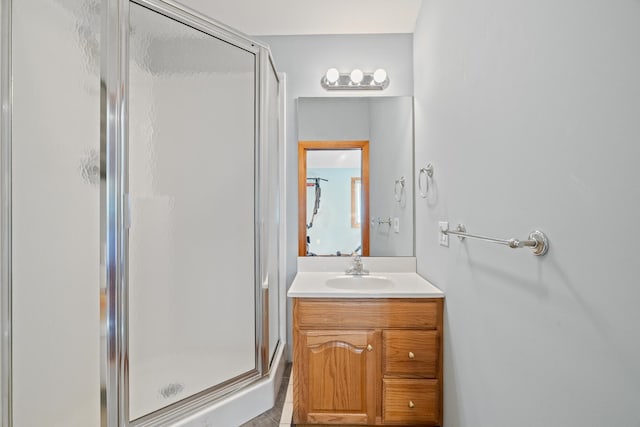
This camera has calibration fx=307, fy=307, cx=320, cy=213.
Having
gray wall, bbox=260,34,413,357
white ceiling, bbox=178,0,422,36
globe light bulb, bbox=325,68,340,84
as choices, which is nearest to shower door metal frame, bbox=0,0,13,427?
white ceiling, bbox=178,0,422,36

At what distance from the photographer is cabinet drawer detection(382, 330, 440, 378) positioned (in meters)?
1.53

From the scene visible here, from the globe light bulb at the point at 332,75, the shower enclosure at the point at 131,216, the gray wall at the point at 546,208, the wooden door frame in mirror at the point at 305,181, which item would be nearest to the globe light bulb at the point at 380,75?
the globe light bulb at the point at 332,75

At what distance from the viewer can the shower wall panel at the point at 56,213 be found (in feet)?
3.43

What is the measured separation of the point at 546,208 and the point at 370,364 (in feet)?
3.62

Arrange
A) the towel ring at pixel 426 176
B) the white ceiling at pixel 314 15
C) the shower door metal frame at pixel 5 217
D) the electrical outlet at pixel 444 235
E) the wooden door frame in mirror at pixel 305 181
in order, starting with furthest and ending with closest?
the wooden door frame in mirror at pixel 305 181 < the white ceiling at pixel 314 15 < the towel ring at pixel 426 176 < the electrical outlet at pixel 444 235 < the shower door metal frame at pixel 5 217

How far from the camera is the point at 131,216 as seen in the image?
1277mm

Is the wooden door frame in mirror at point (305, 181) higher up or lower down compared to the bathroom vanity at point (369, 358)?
higher up

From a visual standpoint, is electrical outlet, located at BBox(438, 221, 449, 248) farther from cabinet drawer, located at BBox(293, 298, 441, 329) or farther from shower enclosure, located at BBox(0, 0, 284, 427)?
shower enclosure, located at BBox(0, 0, 284, 427)

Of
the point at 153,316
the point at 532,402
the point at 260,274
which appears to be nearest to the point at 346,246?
the point at 260,274

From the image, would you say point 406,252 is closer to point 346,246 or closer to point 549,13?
point 346,246

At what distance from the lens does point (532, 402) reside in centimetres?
88

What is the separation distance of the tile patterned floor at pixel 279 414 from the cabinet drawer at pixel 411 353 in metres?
0.59

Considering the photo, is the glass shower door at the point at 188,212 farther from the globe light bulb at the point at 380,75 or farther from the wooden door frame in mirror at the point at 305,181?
the globe light bulb at the point at 380,75

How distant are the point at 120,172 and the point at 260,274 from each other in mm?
830
